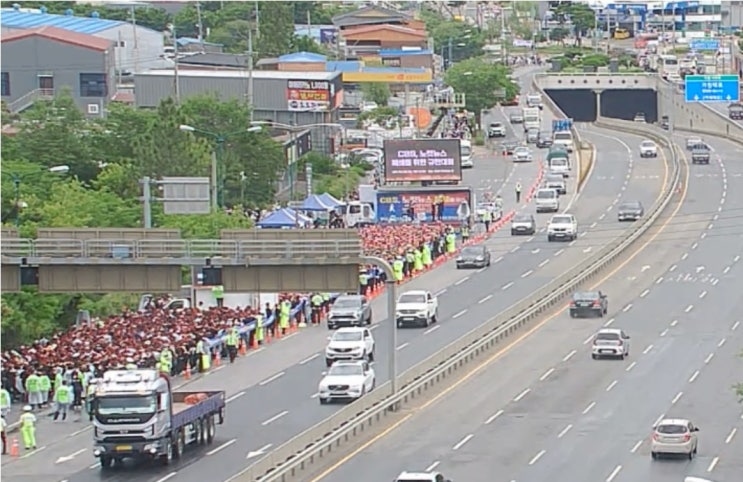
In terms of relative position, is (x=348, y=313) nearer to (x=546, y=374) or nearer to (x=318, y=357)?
(x=318, y=357)

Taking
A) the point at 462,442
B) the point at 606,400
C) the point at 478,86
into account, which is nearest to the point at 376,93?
the point at 478,86

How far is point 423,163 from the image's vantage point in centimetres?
9850

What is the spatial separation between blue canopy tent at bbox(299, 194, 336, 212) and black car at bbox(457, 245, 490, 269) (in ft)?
25.9

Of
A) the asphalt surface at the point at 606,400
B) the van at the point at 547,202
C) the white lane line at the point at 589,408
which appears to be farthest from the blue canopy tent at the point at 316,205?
the white lane line at the point at 589,408

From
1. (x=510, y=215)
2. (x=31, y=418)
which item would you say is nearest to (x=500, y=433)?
(x=31, y=418)

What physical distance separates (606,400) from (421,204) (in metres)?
41.1

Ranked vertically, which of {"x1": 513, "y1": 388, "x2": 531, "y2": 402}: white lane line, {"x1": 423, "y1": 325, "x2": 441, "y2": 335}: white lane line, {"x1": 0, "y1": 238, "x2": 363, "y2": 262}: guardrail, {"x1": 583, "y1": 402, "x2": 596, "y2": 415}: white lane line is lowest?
{"x1": 583, "y1": 402, "x2": 596, "y2": 415}: white lane line

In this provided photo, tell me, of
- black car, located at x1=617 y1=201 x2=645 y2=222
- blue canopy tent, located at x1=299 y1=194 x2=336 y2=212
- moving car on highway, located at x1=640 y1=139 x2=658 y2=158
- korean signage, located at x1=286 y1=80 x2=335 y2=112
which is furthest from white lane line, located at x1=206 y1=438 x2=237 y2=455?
korean signage, located at x1=286 y1=80 x2=335 y2=112

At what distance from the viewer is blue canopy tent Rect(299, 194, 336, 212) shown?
88.5 meters

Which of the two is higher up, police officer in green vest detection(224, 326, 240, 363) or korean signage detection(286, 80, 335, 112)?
korean signage detection(286, 80, 335, 112)

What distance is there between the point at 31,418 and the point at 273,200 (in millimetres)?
57341

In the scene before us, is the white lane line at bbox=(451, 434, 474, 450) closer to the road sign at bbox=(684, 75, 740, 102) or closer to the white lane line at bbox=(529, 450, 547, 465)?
the white lane line at bbox=(529, 450, 547, 465)

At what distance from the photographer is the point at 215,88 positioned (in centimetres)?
13238

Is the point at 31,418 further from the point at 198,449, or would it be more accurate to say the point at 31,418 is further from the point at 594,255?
the point at 594,255
